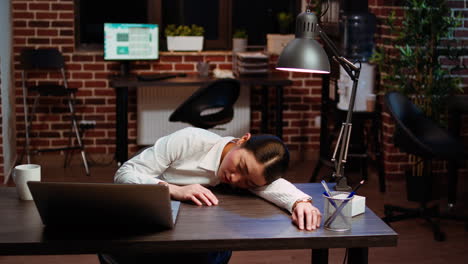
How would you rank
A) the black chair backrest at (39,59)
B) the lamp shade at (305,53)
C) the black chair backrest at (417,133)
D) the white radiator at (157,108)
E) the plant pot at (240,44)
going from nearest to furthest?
the lamp shade at (305,53) → the black chair backrest at (417,133) → the black chair backrest at (39,59) → the white radiator at (157,108) → the plant pot at (240,44)

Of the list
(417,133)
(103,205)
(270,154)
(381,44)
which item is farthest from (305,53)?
(381,44)

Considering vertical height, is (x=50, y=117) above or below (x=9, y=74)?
below

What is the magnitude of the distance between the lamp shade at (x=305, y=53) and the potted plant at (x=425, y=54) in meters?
2.61

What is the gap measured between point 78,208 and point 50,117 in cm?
426

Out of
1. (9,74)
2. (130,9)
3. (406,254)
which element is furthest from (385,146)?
(9,74)

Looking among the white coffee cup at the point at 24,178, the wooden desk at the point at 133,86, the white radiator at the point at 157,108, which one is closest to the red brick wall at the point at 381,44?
the wooden desk at the point at 133,86

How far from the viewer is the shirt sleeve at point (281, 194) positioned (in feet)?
6.95

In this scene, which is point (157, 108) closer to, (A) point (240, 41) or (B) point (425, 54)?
(A) point (240, 41)

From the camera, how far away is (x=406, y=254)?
12.4 feet

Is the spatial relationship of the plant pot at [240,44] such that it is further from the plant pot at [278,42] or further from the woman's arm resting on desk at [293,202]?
the woman's arm resting on desk at [293,202]

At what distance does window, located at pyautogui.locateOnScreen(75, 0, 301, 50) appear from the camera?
6051mm

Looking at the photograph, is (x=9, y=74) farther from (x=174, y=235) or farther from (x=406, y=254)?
(x=174, y=235)

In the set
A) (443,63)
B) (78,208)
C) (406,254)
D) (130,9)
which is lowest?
(406,254)

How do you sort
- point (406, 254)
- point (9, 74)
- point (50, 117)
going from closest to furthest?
1. point (406, 254)
2. point (9, 74)
3. point (50, 117)
